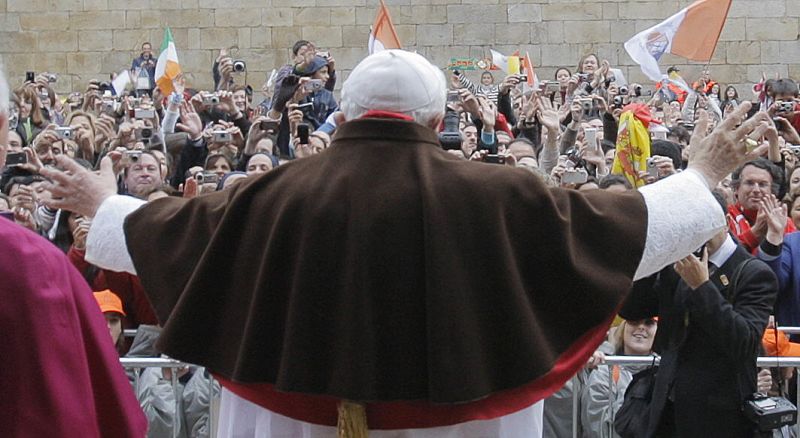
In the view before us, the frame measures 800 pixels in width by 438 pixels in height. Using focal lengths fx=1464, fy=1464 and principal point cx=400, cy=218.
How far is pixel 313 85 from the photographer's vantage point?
426 inches

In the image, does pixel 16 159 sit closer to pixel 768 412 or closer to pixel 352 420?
pixel 768 412

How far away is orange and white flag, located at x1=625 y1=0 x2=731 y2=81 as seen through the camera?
10656 millimetres

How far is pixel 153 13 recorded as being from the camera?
69.6 feet

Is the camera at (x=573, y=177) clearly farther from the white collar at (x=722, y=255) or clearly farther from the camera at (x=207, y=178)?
the white collar at (x=722, y=255)

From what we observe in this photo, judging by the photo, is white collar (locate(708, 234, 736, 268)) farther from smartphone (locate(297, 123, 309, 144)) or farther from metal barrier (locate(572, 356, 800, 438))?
smartphone (locate(297, 123, 309, 144))

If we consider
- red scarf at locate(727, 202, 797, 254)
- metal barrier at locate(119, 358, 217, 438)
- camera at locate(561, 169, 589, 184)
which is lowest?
metal barrier at locate(119, 358, 217, 438)

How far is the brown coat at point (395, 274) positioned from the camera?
3281 millimetres

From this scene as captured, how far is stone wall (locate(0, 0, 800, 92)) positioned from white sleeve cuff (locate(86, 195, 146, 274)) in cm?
1744

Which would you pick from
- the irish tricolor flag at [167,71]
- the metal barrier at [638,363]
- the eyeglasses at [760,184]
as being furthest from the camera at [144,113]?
the metal barrier at [638,363]

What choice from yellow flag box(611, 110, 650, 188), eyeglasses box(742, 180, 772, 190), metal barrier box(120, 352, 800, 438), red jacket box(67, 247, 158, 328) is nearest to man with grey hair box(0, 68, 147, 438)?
metal barrier box(120, 352, 800, 438)

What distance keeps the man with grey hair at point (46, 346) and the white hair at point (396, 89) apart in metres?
1.05

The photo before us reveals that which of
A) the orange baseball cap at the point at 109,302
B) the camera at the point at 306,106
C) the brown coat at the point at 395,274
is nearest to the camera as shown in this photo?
the brown coat at the point at 395,274

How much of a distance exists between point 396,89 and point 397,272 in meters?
0.49

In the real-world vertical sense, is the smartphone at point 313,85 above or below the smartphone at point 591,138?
above
